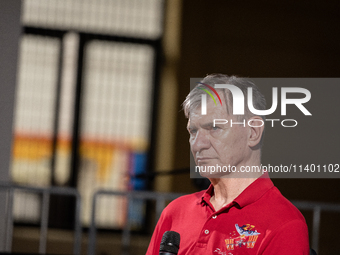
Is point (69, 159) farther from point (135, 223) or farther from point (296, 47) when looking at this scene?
point (296, 47)

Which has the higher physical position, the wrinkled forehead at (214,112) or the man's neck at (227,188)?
the wrinkled forehead at (214,112)

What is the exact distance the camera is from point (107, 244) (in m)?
5.48

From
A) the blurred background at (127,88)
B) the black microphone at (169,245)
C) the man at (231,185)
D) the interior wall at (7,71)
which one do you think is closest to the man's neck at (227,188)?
the man at (231,185)

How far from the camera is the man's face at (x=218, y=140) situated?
1.27 metres

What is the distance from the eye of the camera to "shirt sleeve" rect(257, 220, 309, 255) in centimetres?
112

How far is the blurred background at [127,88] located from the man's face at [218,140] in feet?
13.2

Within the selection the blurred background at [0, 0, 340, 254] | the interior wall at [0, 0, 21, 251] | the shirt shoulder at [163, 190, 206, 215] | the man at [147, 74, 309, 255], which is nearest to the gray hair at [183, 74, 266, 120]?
the man at [147, 74, 309, 255]

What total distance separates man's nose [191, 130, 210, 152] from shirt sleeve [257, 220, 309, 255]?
0.29 m

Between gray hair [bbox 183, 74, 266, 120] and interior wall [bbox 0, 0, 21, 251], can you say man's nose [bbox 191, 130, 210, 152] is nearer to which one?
gray hair [bbox 183, 74, 266, 120]

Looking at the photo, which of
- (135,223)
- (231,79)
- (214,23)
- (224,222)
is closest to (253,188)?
(224,222)

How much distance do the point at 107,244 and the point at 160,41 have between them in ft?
8.27

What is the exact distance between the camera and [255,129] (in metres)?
1.29

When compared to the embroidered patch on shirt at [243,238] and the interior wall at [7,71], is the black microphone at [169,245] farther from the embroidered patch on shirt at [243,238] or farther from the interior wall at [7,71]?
the interior wall at [7,71]

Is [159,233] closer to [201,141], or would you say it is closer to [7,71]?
[201,141]
